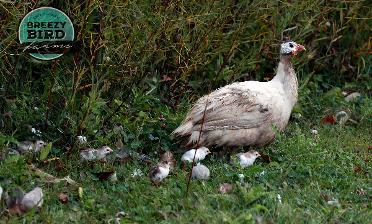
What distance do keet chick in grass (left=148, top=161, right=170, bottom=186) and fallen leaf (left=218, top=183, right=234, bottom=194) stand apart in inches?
16.5

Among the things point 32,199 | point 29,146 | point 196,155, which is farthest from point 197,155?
point 32,199

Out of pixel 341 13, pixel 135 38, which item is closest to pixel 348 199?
pixel 135 38

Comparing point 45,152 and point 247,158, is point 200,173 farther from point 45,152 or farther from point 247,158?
point 45,152

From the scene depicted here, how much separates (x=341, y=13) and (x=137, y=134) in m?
2.61

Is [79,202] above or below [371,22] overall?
above

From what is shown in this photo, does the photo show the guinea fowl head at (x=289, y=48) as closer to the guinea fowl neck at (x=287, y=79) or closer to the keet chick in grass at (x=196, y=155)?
the guinea fowl neck at (x=287, y=79)

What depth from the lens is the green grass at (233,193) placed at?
15.3ft

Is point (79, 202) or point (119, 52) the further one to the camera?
point (119, 52)

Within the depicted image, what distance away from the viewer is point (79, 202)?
4957mm

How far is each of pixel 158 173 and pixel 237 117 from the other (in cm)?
92

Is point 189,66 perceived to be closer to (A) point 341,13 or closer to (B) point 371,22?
(A) point 341,13

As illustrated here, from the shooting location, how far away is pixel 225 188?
5047 millimetres

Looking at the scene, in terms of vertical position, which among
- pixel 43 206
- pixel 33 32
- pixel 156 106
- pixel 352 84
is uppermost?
pixel 33 32

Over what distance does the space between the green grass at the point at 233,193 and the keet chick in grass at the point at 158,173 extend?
0.05 m
